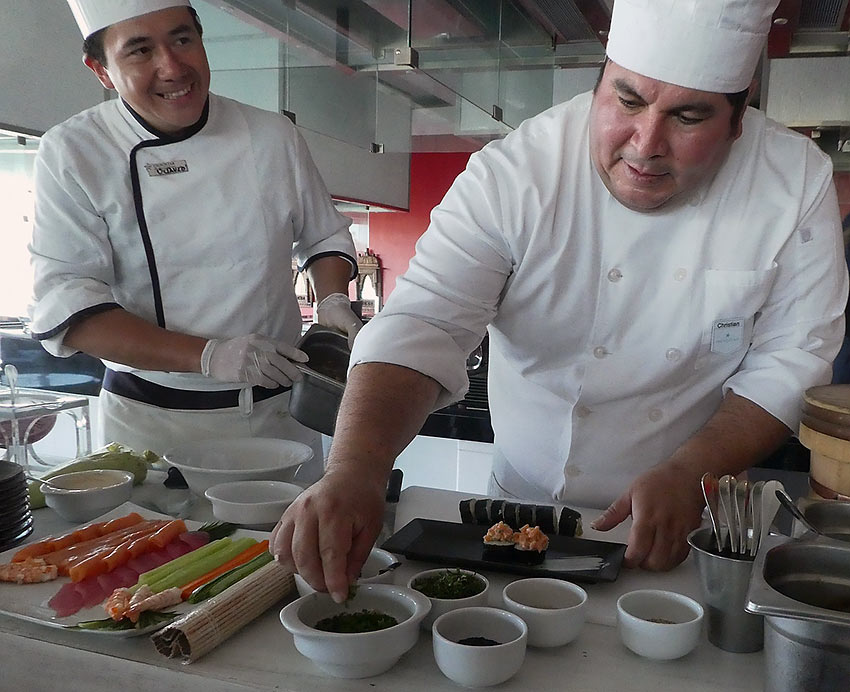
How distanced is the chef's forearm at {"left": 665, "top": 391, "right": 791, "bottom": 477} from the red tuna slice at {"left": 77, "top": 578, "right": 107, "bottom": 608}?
83cm

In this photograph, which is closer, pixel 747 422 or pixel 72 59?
pixel 747 422

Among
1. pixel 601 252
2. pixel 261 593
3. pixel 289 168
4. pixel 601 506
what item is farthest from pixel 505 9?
pixel 261 593

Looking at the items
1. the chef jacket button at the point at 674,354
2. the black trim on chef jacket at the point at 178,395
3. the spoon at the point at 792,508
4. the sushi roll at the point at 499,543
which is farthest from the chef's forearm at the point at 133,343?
the spoon at the point at 792,508

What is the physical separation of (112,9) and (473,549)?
1.43 meters

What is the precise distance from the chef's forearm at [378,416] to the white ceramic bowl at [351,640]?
174mm

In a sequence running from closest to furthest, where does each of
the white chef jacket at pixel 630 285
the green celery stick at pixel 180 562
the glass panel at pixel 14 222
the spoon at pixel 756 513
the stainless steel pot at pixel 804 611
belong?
the stainless steel pot at pixel 804 611
the spoon at pixel 756 513
the green celery stick at pixel 180 562
the white chef jacket at pixel 630 285
the glass panel at pixel 14 222

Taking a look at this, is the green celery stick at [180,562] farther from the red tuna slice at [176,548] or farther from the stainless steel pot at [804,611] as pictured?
the stainless steel pot at [804,611]

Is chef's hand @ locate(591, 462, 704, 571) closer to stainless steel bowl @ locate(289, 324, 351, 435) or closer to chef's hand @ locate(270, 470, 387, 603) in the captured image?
chef's hand @ locate(270, 470, 387, 603)

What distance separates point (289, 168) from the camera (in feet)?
6.79

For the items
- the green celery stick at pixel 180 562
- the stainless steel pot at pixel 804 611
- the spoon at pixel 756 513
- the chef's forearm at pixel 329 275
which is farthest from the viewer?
the chef's forearm at pixel 329 275

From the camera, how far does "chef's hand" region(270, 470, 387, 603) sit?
906mm

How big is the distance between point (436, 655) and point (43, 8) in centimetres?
301

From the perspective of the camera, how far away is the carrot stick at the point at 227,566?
1.01 m

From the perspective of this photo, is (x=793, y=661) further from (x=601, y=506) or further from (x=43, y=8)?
(x=43, y=8)
